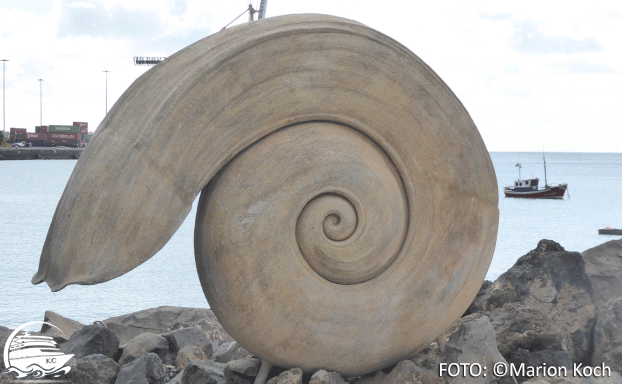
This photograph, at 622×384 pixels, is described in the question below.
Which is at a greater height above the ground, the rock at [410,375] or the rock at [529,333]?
the rock at [529,333]

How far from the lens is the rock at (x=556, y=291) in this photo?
4.97 m

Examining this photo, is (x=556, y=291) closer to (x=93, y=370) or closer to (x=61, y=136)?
(x=93, y=370)

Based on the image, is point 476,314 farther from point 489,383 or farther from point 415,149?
point 415,149

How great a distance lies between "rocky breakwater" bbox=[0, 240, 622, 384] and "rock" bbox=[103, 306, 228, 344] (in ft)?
1.38

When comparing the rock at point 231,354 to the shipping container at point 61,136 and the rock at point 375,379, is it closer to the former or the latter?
the rock at point 375,379

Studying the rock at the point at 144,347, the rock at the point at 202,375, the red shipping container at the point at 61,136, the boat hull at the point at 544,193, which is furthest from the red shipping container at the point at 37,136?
the rock at the point at 202,375

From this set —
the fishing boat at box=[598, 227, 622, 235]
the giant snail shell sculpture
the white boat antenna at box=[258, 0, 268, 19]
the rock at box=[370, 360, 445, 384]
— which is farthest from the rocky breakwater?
the fishing boat at box=[598, 227, 622, 235]

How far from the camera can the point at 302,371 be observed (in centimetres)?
368

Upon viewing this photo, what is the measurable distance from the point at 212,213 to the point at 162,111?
2.07ft

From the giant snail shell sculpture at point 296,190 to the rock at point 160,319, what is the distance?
115 inches

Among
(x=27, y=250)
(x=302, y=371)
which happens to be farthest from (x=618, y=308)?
(x=27, y=250)

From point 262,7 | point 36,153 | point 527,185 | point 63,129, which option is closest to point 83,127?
point 63,129

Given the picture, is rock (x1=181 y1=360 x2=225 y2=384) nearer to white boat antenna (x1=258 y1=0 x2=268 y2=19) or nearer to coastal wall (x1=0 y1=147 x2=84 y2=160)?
white boat antenna (x1=258 y1=0 x2=268 y2=19)

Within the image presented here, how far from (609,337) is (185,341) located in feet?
11.6
